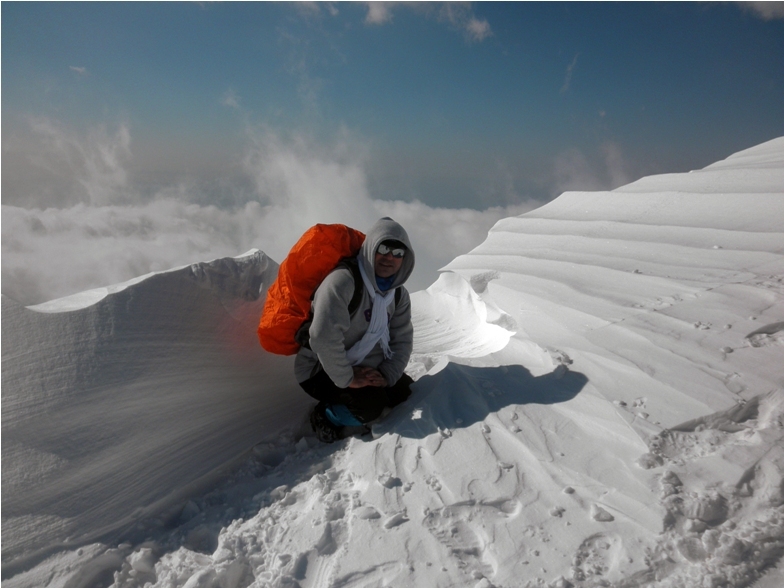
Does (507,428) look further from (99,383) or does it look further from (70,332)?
(70,332)

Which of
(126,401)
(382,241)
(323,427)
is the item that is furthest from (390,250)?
(126,401)

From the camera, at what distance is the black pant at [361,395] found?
2.46 m

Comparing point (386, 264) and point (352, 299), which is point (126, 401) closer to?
point (352, 299)

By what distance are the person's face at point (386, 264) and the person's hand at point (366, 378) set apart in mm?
462

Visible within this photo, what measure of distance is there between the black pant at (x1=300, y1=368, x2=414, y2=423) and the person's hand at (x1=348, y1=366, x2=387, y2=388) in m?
0.04

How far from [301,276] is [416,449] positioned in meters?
0.92

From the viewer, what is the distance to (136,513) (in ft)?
6.95

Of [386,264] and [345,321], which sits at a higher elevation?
[386,264]

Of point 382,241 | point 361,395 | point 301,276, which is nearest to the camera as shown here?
point 382,241

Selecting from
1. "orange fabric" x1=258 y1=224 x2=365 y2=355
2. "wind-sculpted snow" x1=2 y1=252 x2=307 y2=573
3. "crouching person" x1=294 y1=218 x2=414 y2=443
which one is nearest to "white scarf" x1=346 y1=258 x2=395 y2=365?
"crouching person" x1=294 y1=218 x2=414 y2=443

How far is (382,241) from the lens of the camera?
226cm

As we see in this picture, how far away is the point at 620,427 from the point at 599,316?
0.98 metres

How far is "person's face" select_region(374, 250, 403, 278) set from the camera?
7.59ft

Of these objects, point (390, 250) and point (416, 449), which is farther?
point (390, 250)
